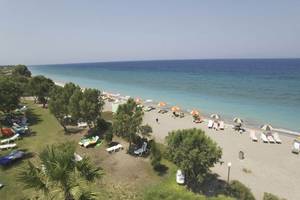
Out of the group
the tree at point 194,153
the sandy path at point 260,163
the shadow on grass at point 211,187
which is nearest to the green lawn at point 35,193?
the shadow on grass at point 211,187

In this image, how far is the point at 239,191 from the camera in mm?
17281

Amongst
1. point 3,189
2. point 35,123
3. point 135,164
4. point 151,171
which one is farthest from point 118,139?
point 35,123

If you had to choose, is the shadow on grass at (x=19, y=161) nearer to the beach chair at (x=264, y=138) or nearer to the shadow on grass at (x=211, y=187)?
the shadow on grass at (x=211, y=187)

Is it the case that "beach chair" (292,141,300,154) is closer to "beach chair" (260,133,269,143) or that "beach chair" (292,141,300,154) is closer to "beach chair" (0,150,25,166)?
"beach chair" (260,133,269,143)

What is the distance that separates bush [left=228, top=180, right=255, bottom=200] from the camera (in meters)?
16.8

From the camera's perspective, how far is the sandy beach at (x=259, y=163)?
18766 millimetres

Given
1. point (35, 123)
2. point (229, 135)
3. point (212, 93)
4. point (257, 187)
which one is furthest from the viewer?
point (212, 93)

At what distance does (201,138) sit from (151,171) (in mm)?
6082

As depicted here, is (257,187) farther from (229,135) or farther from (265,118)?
(265,118)

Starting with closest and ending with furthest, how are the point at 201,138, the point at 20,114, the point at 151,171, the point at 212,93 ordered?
the point at 201,138 → the point at 151,171 → the point at 20,114 → the point at 212,93

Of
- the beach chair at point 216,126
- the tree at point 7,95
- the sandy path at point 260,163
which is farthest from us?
the beach chair at point 216,126

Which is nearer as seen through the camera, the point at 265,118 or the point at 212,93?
the point at 265,118

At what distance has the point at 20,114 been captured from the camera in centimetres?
3731

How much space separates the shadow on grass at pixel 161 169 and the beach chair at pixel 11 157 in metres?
13.9
